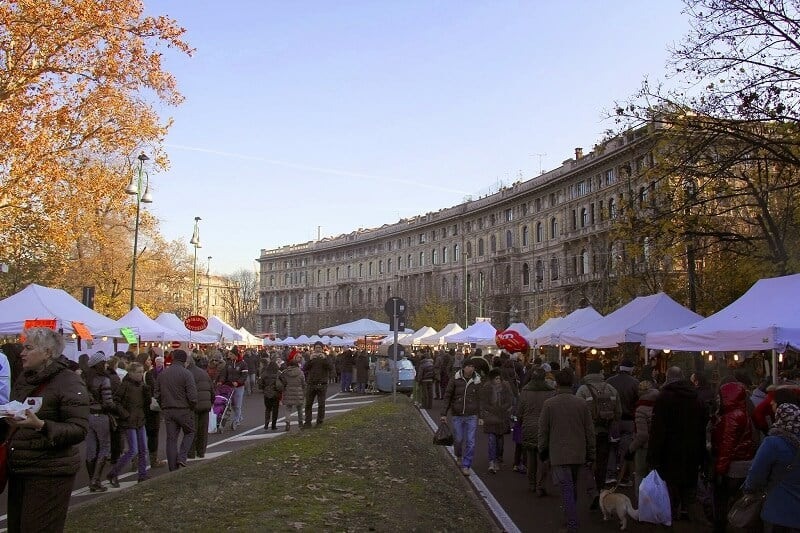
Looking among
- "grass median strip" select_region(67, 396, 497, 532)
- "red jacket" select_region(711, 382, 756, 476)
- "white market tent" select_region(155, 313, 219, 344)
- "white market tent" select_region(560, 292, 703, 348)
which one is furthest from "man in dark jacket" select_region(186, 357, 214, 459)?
"white market tent" select_region(155, 313, 219, 344)

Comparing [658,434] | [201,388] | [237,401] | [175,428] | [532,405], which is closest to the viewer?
[658,434]

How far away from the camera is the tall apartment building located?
66.1 meters

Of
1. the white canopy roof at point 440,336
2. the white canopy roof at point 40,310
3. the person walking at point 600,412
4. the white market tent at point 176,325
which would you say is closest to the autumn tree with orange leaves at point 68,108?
the white canopy roof at point 40,310

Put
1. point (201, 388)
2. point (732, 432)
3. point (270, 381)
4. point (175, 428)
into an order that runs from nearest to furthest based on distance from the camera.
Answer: point (732, 432), point (175, 428), point (201, 388), point (270, 381)

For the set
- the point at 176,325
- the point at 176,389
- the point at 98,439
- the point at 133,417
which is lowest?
the point at 98,439

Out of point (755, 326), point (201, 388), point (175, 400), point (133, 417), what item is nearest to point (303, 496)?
point (175, 400)

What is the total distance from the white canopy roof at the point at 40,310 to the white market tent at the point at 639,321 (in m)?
12.6

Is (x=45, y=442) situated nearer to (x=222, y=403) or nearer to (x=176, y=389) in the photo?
(x=176, y=389)

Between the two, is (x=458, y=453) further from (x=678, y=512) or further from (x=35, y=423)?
(x=35, y=423)

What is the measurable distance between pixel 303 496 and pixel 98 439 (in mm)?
3549

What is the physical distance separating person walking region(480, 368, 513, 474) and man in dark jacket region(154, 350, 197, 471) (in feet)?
14.4

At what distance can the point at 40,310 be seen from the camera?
56.9 ft

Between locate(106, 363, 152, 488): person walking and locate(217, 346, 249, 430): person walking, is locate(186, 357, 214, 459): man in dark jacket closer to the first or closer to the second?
locate(106, 363, 152, 488): person walking

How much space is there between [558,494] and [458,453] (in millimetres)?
Answer: 2439
